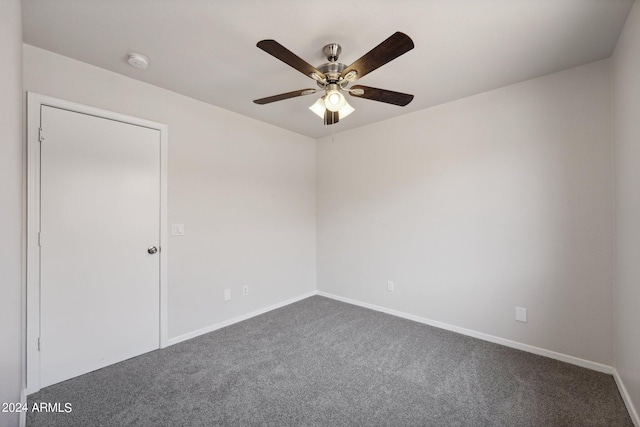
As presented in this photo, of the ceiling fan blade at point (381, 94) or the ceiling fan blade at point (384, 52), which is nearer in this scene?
the ceiling fan blade at point (384, 52)

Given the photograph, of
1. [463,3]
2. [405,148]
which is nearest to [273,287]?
[405,148]

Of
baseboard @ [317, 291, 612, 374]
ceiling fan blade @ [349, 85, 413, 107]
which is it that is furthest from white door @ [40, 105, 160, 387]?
baseboard @ [317, 291, 612, 374]

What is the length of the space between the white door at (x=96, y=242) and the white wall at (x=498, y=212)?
2.41 meters

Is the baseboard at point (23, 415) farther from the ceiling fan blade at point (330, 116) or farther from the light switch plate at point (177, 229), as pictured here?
the ceiling fan blade at point (330, 116)

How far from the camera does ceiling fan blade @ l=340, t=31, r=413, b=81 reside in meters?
1.35

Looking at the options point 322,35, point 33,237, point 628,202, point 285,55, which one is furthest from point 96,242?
point 628,202

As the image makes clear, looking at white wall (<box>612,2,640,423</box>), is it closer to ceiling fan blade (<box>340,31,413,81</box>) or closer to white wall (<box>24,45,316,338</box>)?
ceiling fan blade (<box>340,31,413,81</box>)

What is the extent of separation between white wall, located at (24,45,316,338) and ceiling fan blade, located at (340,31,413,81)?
189 centimetres

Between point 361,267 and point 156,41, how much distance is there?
3232 millimetres

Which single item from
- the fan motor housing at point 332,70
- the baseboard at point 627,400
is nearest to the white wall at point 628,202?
the baseboard at point 627,400

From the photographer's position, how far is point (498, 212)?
2.62 meters

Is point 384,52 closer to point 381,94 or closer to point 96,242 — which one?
point 381,94

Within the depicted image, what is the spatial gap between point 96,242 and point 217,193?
3.88 ft

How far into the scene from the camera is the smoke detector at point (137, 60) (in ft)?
6.71
